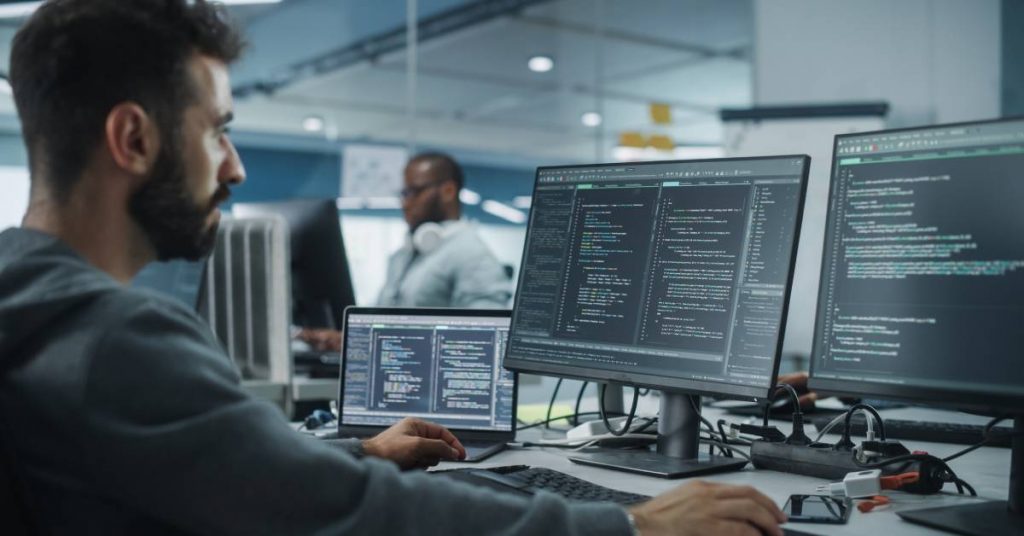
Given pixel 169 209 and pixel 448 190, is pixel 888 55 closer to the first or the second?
pixel 448 190

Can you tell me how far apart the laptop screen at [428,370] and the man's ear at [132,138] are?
82cm

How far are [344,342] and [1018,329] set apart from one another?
3.68ft

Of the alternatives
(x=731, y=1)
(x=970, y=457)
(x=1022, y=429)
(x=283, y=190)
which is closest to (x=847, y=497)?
(x=1022, y=429)

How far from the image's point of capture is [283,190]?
23.4 feet

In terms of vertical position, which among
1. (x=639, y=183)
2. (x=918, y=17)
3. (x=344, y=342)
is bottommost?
(x=344, y=342)

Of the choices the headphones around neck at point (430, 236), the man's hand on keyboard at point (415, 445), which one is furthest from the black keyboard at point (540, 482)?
the headphones around neck at point (430, 236)

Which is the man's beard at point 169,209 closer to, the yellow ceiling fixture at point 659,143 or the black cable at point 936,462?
the black cable at point 936,462

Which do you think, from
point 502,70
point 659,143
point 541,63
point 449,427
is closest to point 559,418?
point 449,427

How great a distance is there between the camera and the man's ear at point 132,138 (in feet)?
2.96

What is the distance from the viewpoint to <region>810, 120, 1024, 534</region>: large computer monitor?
1047mm

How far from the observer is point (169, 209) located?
955 mm

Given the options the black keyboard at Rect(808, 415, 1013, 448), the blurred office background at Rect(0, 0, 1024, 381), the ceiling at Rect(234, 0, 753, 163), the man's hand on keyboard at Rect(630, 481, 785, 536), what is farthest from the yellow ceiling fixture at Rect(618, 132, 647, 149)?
the man's hand on keyboard at Rect(630, 481, 785, 536)

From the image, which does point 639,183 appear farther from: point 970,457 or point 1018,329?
point 970,457

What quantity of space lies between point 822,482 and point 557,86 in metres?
5.38
